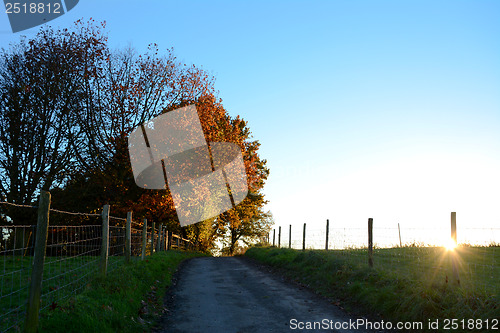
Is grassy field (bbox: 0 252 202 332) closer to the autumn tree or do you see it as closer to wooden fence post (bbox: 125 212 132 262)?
wooden fence post (bbox: 125 212 132 262)

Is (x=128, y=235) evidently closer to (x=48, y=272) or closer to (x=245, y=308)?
(x=48, y=272)

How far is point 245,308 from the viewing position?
9031mm

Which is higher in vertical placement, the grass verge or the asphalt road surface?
the grass verge

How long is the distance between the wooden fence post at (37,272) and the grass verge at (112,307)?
213mm

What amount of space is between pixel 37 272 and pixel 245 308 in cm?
480

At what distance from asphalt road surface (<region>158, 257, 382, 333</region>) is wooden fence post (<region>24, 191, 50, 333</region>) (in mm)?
2312

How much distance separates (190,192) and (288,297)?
16072mm

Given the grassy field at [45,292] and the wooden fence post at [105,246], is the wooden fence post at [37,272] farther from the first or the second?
the wooden fence post at [105,246]

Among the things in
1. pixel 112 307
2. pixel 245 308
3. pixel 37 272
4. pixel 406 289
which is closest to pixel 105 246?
pixel 112 307

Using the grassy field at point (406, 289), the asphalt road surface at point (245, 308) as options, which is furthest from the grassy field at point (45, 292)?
the grassy field at point (406, 289)

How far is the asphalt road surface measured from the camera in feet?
24.5

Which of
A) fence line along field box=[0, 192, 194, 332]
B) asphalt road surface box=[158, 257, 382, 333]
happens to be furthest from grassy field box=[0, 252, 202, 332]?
asphalt road surface box=[158, 257, 382, 333]

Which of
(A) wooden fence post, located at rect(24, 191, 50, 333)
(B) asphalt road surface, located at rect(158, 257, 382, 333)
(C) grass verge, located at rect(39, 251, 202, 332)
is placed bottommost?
(B) asphalt road surface, located at rect(158, 257, 382, 333)

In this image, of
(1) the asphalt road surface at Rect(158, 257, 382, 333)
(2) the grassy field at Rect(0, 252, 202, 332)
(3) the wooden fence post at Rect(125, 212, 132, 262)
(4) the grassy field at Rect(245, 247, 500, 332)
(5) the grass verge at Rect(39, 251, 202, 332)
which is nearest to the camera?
(2) the grassy field at Rect(0, 252, 202, 332)
